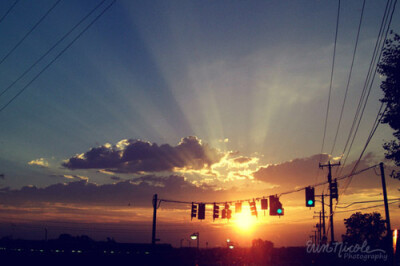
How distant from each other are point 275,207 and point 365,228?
291ft

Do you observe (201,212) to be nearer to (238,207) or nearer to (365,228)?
(238,207)

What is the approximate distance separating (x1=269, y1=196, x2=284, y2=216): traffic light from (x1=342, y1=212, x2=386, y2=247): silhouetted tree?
274 feet

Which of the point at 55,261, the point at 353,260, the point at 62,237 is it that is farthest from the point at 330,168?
the point at 62,237

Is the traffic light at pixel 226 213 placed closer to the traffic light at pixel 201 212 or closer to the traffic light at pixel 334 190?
the traffic light at pixel 201 212

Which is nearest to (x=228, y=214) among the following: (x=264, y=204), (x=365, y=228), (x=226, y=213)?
(x=226, y=213)

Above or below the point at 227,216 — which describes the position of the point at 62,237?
below

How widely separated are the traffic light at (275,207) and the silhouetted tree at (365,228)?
83502 millimetres

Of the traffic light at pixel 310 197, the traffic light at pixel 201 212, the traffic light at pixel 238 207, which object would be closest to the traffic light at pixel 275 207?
the traffic light at pixel 310 197

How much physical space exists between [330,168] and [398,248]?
59.2 feet

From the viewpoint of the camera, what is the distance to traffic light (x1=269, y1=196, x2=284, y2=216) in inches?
1069

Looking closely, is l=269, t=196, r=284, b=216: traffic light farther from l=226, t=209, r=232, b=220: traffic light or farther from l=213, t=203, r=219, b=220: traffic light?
l=226, t=209, r=232, b=220: traffic light

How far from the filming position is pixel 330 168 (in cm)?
4272

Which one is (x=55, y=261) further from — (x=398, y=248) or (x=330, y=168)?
(x=398, y=248)

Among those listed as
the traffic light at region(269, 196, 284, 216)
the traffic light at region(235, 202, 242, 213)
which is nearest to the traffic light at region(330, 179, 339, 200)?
the traffic light at region(269, 196, 284, 216)
